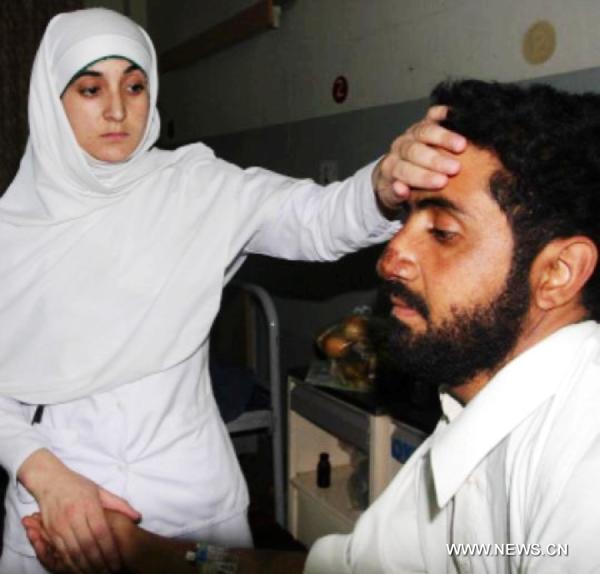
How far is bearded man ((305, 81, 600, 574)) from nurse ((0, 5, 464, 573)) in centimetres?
29

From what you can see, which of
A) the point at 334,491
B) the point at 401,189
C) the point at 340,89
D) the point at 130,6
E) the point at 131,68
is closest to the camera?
the point at 401,189

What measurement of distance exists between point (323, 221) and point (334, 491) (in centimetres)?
138

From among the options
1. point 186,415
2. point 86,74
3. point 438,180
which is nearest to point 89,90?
point 86,74

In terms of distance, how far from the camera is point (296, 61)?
10.2 feet

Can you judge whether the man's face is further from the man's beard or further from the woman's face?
the woman's face

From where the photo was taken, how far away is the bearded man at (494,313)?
2.64 ft

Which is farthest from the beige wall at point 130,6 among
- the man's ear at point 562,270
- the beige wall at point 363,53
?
the man's ear at point 562,270

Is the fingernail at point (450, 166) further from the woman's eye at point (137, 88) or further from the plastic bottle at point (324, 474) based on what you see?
the plastic bottle at point (324, 474)

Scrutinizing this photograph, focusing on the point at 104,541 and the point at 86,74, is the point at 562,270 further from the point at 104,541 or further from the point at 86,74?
the point at 86,74

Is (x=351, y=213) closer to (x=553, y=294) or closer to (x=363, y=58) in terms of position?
(x=553, y=294)

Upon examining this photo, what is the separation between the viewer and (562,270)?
913 mm

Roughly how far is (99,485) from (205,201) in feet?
2.04

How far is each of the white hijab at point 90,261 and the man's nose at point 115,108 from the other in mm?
93

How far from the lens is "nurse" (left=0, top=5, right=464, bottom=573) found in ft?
4.30
